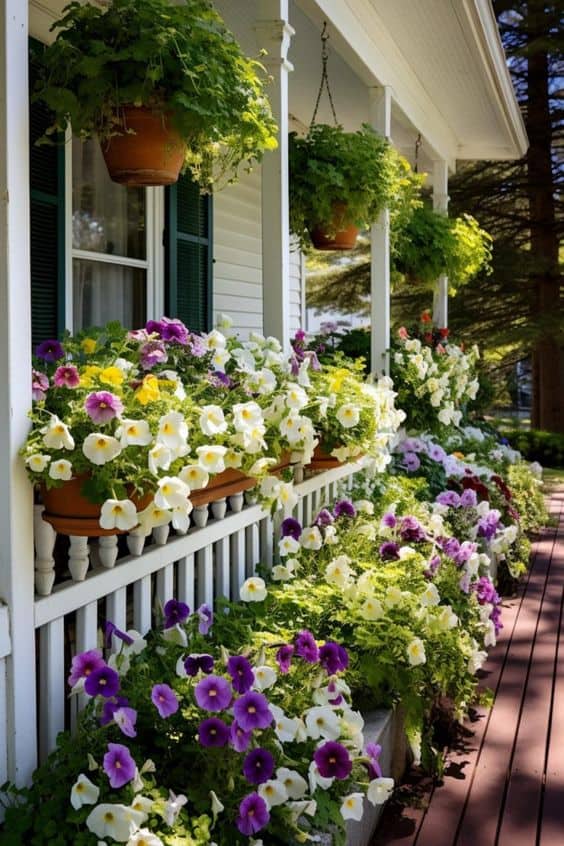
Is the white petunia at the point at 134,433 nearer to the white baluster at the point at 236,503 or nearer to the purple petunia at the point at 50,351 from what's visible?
the purple petunia at the point at 50,351

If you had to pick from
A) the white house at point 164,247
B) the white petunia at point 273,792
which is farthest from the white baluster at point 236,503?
the white petunia at point 273,792

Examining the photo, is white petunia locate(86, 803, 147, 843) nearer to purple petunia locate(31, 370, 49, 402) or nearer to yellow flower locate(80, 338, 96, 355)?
purple petunia locate(31, 370, 49, 402)

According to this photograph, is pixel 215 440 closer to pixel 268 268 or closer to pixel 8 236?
pixel 8 236

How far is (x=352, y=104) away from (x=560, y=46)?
8226mm

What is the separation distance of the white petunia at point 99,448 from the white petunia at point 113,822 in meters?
0.70

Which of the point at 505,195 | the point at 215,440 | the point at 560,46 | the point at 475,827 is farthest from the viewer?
the point at 505,195

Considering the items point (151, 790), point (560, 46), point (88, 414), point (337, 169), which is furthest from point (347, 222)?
point (560, 46)

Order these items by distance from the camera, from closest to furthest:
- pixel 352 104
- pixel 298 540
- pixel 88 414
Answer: pixel 88 414 → pixel 298 540 → pixel 352 104

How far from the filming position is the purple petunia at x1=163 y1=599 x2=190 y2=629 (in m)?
2.59

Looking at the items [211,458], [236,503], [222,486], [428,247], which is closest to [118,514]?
[211,458]

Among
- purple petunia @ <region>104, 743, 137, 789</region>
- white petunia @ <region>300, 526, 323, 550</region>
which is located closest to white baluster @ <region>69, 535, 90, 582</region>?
purple petunia @ <region>104, 743, 137, 789</region>

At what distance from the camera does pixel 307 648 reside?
8.55 ft

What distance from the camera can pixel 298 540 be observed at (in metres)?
3.68

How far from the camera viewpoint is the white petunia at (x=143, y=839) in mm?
1892
